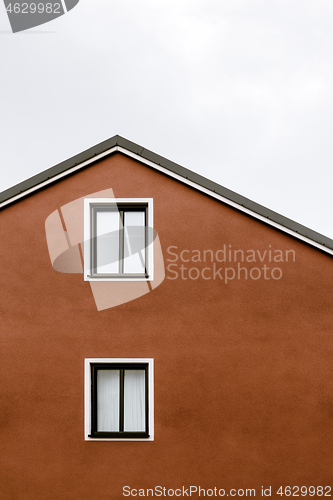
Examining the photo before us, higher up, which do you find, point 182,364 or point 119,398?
point 182,364

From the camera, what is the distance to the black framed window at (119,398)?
7566 mm

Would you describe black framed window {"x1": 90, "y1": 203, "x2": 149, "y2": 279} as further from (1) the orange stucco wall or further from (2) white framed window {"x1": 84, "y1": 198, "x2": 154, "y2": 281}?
(1) the orange stucco wall

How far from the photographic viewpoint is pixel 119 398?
7.59m

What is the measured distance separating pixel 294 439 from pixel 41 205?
6656 millimetres

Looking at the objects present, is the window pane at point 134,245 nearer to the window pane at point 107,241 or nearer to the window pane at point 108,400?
the window pane at point 107,241

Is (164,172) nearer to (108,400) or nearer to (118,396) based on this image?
(118,396)

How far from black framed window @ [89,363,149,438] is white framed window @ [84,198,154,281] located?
1778 mm

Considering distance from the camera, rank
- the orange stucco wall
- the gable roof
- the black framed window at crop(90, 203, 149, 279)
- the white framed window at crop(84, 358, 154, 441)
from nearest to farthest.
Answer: the orange stucco wall < the white framed window at crop(84, 358, 154, 441) < the gable roof < the black framed window at crop(90, 203, 149, 279)

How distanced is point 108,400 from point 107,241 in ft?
10.1

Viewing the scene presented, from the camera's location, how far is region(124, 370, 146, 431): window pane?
757 cm

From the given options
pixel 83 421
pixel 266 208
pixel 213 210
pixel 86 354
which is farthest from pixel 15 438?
pixel 266 208

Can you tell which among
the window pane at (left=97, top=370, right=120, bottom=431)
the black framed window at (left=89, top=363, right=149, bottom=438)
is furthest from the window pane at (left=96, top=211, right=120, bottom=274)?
the window pane at (left=97, top=370, right=120, bottom=431)

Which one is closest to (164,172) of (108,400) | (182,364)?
(182,364)

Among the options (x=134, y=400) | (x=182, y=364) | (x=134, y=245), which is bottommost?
(x=134, y=400)
